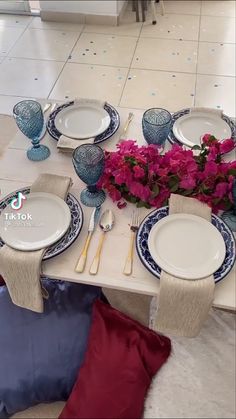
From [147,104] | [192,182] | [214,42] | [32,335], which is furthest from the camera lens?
[214,42]

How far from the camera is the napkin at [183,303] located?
0.92 meters

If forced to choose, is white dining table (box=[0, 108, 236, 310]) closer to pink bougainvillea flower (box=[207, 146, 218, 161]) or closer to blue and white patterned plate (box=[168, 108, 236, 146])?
blue and white patterned plate (box=[168, 108, 236, 146])

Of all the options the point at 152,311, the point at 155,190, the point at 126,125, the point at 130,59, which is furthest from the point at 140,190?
the point at 130,59

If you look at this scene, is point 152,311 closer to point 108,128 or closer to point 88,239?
point 88,239

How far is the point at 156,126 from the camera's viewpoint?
1.20m

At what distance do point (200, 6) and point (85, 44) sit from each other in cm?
116

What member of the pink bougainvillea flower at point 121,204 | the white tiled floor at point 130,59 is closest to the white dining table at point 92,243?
the pink bougainvillea flower at point 121,204

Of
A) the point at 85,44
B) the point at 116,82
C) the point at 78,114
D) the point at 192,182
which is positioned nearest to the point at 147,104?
the point at 116,82

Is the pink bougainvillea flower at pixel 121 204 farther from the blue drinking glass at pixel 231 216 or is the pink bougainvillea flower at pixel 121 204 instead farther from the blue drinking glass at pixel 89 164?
the blue drinking glass at pixel 231 216

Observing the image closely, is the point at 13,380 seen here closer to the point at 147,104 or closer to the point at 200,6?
the point at 147,104

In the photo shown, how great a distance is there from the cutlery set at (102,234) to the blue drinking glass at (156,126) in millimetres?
262

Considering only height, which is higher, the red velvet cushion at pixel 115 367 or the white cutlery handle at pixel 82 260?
the white cutlery handle at pixel 82 260

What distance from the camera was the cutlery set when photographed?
983mm

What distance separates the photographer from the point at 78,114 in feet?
4.51
